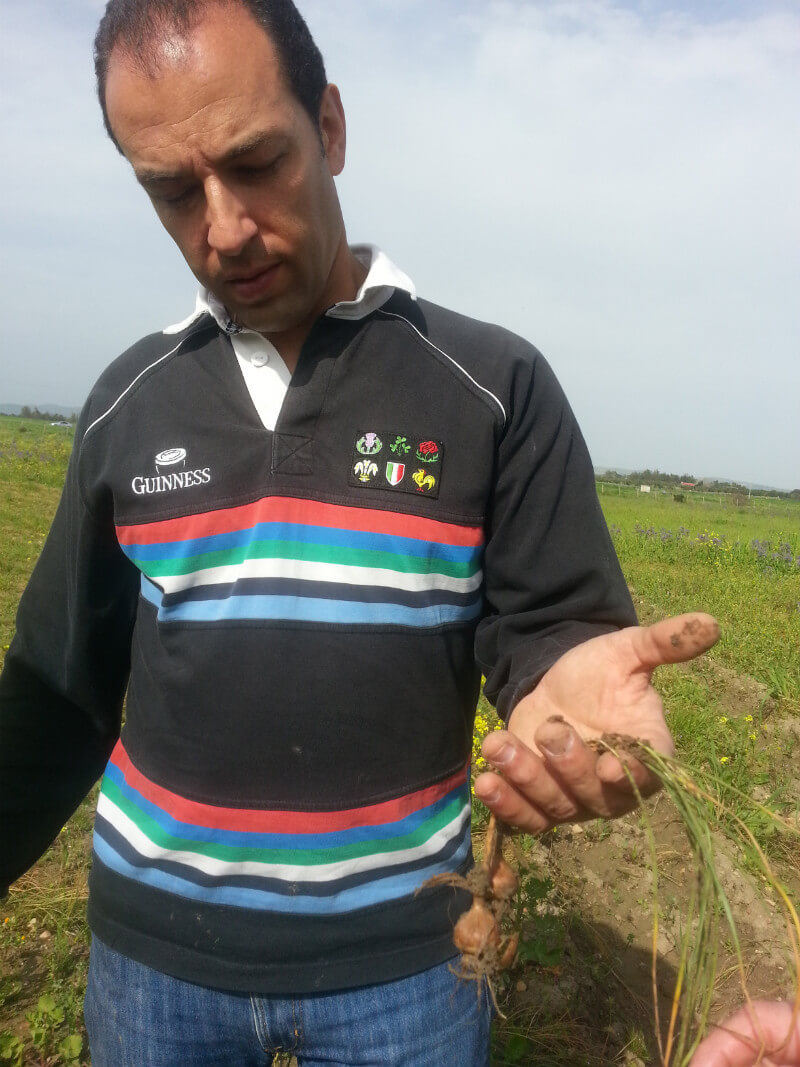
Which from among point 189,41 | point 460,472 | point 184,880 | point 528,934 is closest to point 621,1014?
point 528,934

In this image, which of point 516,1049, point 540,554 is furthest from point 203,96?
point 516,1049

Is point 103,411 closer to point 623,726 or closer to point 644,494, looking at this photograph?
point 623,726

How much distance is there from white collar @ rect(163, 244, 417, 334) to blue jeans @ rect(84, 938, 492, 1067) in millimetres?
1167

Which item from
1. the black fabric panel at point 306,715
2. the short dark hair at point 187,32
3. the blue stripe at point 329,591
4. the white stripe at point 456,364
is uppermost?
the short dark hair at point 187,32

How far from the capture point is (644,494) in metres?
44.8

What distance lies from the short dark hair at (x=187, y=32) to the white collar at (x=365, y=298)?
28 centimetres

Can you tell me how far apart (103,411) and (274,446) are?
0.40m

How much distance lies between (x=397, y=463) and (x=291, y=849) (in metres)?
0.67

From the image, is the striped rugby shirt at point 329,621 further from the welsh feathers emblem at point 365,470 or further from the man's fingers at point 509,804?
the man's fingers at point 509,804

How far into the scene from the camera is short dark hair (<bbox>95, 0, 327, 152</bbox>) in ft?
4.03

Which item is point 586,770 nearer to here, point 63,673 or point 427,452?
point 427,452

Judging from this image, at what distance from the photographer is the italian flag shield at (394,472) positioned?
131 cm

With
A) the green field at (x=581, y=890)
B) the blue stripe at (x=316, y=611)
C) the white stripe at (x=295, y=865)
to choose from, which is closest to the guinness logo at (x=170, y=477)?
the blue stripe at (x=316, y=611)

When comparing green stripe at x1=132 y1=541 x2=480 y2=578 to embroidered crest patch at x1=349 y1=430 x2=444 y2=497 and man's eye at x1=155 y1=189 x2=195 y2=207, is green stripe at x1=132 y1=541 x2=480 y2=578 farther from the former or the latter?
man's eye at x1=155 y1=189 x2=195 y2=207
